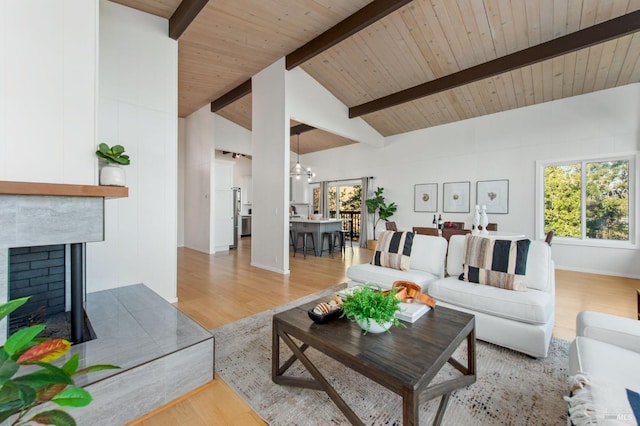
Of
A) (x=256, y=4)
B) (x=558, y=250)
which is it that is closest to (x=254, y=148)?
(x=256, y=4)

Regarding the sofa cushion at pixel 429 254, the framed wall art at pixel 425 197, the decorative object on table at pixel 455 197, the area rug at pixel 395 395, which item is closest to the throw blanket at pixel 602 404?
the area rug at pixel 395 395

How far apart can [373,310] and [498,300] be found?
1.38 m

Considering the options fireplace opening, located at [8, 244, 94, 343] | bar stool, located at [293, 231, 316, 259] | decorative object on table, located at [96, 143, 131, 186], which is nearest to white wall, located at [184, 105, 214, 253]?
bar stool, located at [293, 231, 316, 259]

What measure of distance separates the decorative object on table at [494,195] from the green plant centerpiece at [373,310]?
5.29 meters

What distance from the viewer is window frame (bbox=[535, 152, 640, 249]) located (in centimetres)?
441

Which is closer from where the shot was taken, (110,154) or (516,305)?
(110,154)

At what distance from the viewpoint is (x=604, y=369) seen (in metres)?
1.19

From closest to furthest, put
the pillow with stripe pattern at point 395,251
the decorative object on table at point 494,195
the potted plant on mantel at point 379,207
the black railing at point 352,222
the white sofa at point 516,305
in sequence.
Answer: the white sofa at point 516,305 → the pillow with stripe pattern at point 395,251 → the decorative object on table at point 494,195 → the potted plant on mantel at point 379,207 → the black railing at point 352,222

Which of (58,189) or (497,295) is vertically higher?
(58,189)

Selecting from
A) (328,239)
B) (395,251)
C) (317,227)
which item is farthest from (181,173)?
(395,251)

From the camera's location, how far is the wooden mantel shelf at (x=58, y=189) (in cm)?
146

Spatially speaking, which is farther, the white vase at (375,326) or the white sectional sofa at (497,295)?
the white sectional sofa at (497,295)

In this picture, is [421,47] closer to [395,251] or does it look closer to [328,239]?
[395,251]

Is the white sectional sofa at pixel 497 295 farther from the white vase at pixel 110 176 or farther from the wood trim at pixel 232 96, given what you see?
the wood trim at pixel 232 96
